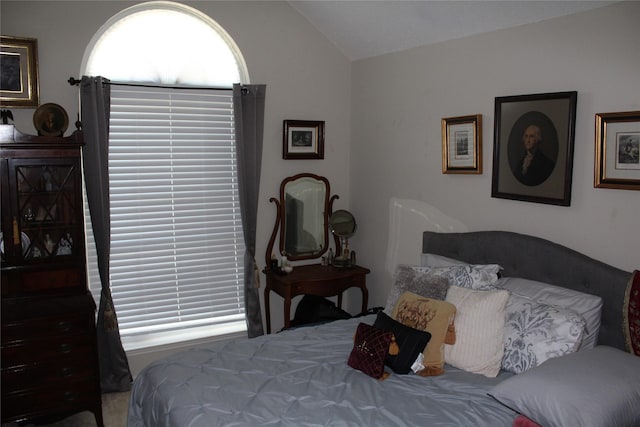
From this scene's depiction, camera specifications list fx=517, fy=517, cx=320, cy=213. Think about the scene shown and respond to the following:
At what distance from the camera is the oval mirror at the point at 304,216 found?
422cm

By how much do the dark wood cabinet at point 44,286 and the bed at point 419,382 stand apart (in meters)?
0.61

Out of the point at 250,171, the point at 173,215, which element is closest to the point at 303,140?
the point at 250,171

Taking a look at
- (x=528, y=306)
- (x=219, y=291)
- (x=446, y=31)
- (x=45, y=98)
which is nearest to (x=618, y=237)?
(x=528, y=306)

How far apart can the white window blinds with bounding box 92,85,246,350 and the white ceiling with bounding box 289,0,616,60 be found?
3.22 feet

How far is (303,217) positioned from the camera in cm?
431

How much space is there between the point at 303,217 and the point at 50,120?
1.99 metres

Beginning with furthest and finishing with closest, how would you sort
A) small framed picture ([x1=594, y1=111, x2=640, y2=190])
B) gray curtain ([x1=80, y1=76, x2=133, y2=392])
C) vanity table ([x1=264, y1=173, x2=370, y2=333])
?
vanity table ([x1=264, y1=173, x2=370, y2=333]) → gray curtain ([x1=80, y1=76, x2=133, y2=392]) → small framed picture ([x1=594, y1=111, x2=640, y2=190])

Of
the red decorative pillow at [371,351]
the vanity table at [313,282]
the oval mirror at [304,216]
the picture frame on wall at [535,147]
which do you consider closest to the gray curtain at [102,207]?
the vanity table at [313,282]

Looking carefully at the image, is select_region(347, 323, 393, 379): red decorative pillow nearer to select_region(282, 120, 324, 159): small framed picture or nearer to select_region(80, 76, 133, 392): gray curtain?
select_region(80, 76, 133, 392): gray curtain

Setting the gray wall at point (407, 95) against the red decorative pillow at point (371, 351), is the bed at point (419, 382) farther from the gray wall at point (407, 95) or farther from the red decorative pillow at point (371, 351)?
the gray wall at point (407, 95)

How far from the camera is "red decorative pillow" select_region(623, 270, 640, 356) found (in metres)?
2.27

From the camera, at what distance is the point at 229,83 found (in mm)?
4004

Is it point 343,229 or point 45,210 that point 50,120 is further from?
point 343,229

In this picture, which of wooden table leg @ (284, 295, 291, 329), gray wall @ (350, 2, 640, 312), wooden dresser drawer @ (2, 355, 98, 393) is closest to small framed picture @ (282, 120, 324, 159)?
gray wall @ (350, 2, 640, 312)
